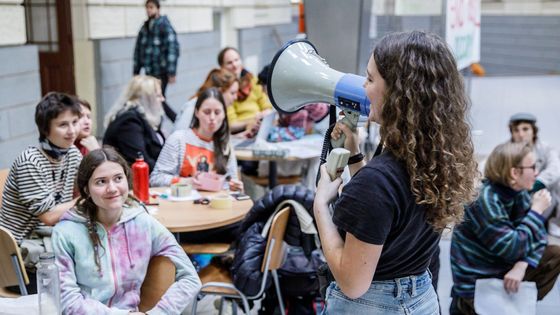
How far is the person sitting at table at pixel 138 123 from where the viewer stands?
422cm

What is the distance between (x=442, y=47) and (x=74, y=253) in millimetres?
1587

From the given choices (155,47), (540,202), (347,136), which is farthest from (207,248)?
(155,47)

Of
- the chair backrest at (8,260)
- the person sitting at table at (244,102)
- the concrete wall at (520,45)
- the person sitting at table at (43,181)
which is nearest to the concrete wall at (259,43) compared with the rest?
the concrete wall at (520,45)

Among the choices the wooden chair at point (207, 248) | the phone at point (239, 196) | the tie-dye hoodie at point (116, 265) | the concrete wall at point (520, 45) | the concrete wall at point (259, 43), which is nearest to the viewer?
the tie-dye hoodie at point (116, 265)

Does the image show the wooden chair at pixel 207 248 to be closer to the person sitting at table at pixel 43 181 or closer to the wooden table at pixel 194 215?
the wooden table at pixel 194 215

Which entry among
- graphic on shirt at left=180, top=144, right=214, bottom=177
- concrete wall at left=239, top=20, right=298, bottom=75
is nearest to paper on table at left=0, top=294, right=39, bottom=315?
graphic on shirt at left=180, top=144, right=214, bottom=177

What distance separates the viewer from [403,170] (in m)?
1.55

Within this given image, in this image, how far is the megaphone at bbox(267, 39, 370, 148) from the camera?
177 cm

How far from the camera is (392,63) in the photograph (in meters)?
1.53

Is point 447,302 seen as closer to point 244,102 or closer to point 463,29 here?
point 244,102

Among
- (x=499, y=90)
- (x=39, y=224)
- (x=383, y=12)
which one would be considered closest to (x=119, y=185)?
(x=39, y=224)

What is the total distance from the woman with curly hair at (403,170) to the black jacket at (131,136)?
9.07 feet

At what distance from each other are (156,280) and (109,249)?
0.78ft

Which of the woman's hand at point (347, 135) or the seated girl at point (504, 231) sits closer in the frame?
the woman's hand at point (347, 135)
